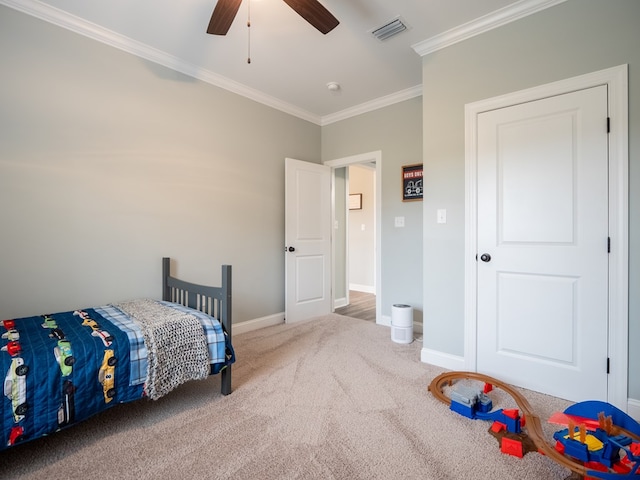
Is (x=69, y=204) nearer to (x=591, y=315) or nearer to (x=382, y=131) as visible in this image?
(x=382, y=131)

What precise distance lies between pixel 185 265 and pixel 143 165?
3.11 feet

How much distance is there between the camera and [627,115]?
5.95ft

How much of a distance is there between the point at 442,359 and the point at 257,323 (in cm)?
196

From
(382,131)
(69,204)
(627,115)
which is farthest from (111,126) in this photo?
(627,115)

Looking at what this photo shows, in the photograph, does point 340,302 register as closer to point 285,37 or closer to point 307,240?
point 307,240

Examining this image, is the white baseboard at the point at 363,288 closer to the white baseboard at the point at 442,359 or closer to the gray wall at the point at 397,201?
the gray wall at the point at 397,201

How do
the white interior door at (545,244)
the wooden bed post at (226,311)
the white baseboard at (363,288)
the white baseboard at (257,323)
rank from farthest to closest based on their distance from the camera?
1. the white baseboard at (363,288)
2. the white baseboard at (257,323)
3. the wooden bed post at (226,311)
4. the white interior door at (545,244)

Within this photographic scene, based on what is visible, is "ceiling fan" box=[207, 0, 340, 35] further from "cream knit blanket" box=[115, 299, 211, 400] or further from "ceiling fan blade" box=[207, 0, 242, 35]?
"cream knit blanket" box=[115, 299, 211, 400]

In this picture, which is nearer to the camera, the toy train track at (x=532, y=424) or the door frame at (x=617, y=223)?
the toy train track at (x=532, y=424)

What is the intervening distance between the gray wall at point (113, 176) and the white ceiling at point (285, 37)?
0.46ft

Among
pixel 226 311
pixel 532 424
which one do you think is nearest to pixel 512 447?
pixel 532 424

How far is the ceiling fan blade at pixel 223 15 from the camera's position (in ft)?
5.63

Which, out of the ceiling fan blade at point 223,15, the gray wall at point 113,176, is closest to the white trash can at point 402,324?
the gray wall at point 113,176

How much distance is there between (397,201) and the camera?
3.60 m
